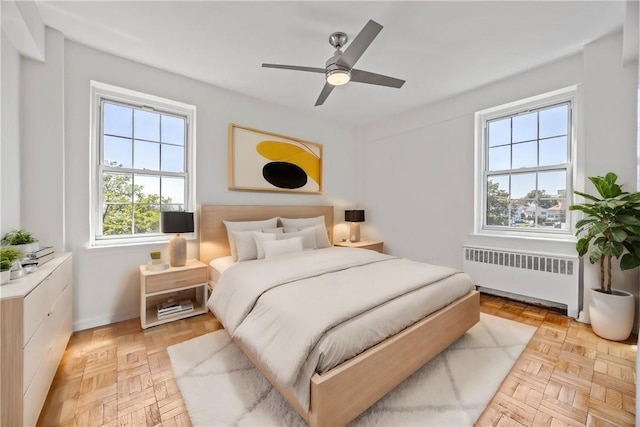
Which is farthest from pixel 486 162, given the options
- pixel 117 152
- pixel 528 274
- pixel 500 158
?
pixel 117 152

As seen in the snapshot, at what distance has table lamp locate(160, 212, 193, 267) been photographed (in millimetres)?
2635

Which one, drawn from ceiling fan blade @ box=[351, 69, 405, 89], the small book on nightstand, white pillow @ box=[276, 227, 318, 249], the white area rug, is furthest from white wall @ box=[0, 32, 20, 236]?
ceiling fan blade @ box=[351, 69, 405, 89]

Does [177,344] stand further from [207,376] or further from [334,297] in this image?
[334,297]

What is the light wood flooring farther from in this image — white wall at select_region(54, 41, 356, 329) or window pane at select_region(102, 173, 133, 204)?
window pane at select_region(102, 173, 133, 204)

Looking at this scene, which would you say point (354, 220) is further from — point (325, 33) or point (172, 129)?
point (172, 129)

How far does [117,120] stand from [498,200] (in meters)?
4.60

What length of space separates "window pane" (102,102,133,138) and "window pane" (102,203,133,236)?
30.3 inches

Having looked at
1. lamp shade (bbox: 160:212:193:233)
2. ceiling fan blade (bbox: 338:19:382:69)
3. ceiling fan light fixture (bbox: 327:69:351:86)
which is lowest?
lamp shade (bbox: 160:212:193:233)

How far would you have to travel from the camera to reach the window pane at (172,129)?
118 inches

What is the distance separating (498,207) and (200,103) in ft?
13.1

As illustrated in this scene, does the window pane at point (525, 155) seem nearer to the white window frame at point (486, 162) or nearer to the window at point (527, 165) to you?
the window at point (527, 165)

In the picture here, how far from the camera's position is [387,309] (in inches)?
63.9

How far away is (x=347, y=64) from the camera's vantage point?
6.72ft

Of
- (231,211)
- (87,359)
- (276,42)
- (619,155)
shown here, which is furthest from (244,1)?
(619,155)
